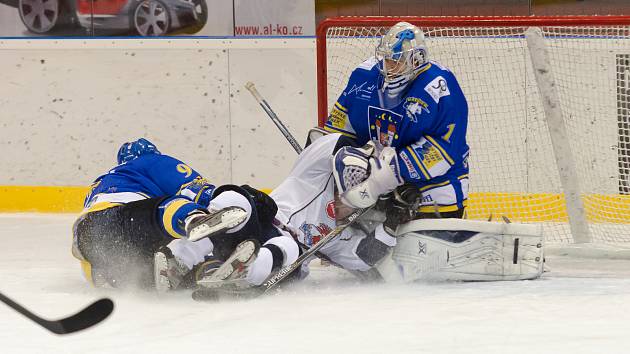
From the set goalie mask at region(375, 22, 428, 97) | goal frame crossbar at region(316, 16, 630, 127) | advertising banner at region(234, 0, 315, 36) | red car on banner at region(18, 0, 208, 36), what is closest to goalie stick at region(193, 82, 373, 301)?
goalie mask at region(375, 22, 428, 97)

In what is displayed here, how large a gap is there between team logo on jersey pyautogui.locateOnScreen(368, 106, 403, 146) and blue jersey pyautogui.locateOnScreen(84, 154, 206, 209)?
0.66 metres

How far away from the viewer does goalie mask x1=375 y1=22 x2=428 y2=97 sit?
390 centimetres

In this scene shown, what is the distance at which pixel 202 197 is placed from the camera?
384 cm

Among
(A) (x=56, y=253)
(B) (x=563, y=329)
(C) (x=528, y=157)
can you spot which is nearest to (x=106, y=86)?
(A) (x=56, y=253)

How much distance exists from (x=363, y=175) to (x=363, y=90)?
16.5 inches

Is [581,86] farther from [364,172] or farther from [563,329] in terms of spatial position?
[563,329]

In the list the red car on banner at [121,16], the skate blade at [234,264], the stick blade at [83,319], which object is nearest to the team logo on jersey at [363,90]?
the skate blade at [234,264]

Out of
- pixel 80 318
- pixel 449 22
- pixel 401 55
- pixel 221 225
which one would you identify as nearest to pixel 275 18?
pixel 449 22

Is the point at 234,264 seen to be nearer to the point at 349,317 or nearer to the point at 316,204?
the point at 349,317

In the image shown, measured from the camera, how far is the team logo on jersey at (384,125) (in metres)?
4.03

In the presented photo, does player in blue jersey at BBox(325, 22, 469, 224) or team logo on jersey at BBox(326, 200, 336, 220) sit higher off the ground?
player in blue jersey at BBox(325, 22, 469, 224)

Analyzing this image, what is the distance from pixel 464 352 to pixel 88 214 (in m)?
1.51

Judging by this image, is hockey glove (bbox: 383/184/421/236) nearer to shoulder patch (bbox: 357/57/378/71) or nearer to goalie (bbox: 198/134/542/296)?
goalie (bbox: 198/134/542/296)

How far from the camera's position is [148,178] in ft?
13.0
